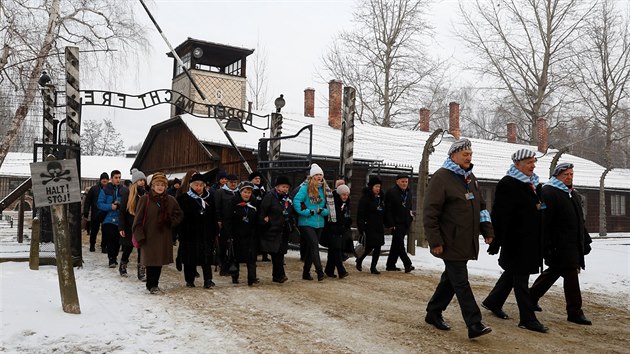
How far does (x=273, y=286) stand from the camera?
A: 7922 mm

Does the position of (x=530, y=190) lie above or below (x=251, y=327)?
above

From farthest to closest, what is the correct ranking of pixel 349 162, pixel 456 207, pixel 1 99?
pixel 1 99 → pixel 349 162 → pixel 456 207

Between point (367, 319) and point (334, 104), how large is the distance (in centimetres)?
2124

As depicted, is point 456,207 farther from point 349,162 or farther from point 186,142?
point 186,142

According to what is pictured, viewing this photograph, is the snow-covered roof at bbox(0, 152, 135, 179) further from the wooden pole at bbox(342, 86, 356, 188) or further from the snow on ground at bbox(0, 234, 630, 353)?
the snow on ground at bbox(0, 234, 630, 353)

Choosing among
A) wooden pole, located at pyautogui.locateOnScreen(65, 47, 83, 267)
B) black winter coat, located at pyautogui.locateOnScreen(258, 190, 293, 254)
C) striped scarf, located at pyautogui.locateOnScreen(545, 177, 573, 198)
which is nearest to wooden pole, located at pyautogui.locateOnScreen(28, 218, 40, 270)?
wooden pole, located at pyautogui.locateOnScreen(65, 47, 83, 267)

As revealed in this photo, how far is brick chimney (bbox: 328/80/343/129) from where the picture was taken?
85.0 ft

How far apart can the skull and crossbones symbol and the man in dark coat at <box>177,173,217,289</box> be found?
82.1 inches

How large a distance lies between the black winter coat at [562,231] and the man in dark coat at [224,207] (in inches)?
183

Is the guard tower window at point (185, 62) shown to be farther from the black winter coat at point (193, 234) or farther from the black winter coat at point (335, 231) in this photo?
the black winter coat at point (193, 234)

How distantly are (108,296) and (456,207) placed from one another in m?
4.75

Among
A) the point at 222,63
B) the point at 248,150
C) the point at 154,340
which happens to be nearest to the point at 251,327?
the point at 154,340

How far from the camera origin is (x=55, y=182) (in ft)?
19.2

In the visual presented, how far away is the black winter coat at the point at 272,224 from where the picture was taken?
26.6 ft
